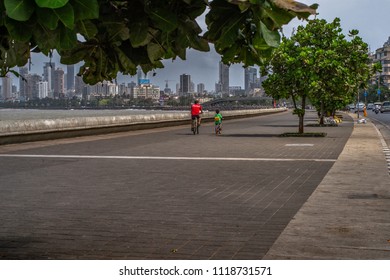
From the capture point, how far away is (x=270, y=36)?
3.66 metres

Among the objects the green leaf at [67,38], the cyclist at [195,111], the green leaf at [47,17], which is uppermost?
the green leaf at [47,17]

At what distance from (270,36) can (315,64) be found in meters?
25.5

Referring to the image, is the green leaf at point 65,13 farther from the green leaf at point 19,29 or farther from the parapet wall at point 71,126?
the parapet wall at point 71,126

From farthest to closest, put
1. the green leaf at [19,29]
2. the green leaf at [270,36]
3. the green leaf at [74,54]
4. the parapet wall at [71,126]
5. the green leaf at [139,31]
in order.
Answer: the parapet wall at [71,126], the green leaf at [74,54], the green leaf at [139,31], the green leaf at [270,36], the green leaf at [19,29]

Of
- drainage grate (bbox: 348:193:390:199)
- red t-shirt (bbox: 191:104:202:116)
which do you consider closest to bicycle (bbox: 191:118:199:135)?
red t-shirt (bbox: 191:104:202:116)

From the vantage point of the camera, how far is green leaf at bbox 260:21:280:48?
364 centimetres

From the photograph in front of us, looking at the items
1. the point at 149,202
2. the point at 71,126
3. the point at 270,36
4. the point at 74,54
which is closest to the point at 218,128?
the point at 71,126

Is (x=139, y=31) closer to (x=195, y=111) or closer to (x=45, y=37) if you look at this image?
(x=45, y=37)

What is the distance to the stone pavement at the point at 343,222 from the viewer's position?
605 cm

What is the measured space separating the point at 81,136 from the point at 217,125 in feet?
22.9

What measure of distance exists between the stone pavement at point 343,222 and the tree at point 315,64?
48.1ft

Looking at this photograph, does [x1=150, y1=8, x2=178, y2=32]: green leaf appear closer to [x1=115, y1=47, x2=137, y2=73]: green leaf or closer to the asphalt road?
[x1=115, y1=47, x2=137, y2=73]: green leaf

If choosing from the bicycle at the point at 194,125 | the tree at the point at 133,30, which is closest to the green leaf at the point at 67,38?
the tree at the point at 133,30

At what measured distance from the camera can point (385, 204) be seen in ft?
29.6
